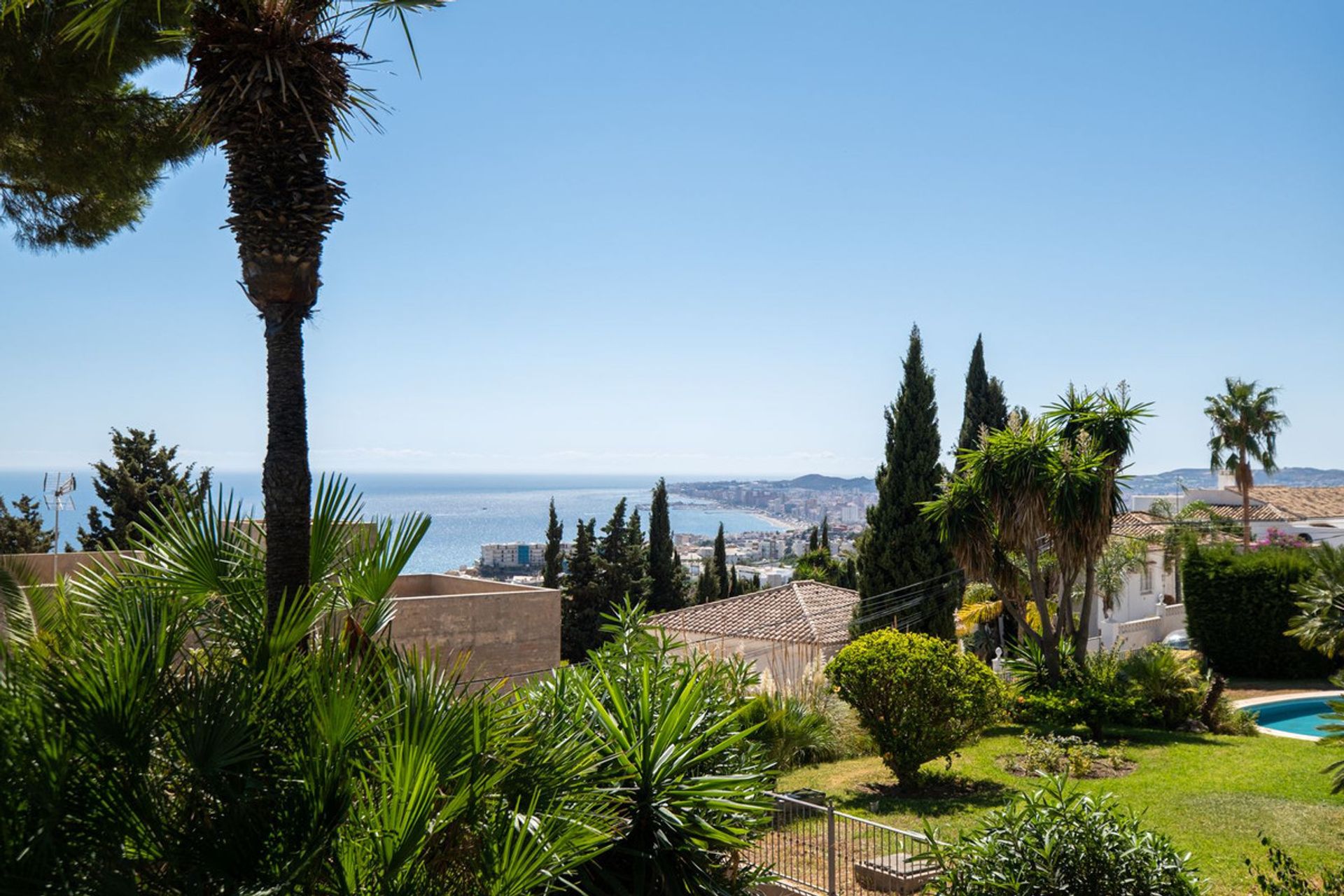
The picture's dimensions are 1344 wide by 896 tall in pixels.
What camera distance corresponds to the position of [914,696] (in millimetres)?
11859

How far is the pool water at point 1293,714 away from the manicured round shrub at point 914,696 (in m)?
8.71

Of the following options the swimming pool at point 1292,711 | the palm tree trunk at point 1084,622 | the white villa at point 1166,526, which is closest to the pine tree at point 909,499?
the white villa at point 1166,526

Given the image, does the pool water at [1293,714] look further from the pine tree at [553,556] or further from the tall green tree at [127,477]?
the pine tree at [553,556]

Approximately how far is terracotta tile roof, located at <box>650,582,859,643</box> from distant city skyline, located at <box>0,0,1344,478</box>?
4.70 metres

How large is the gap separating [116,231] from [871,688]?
10316 mm

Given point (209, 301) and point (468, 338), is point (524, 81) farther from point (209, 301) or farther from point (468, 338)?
point (468, 338)

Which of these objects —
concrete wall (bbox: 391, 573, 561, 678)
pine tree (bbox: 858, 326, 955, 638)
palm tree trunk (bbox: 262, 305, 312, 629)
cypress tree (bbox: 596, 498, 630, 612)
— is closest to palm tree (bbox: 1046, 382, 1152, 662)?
pine tree (bbox: 858, 326, 955, 638)

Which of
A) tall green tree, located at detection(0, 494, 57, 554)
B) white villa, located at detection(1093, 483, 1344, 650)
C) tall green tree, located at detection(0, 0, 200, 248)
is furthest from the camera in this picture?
white villa, located at detection(1093, 483, 1344, 650)

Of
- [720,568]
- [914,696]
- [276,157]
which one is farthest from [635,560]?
[276,157]

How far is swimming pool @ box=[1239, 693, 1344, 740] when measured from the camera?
1741 centimetres

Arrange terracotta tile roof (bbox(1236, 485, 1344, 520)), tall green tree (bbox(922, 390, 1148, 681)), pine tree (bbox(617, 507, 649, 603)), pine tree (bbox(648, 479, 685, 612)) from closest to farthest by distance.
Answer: tall green tree (bbox(922, 390, 1148, 681)) → pine tree (bbox(617, 507, 649, 603)) → pine tree (bbox(648, 479, 685, 612)) → terracotta tile roof (bbox(1236, 485, 1344, 520))

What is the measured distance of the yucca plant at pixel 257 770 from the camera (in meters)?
3.19

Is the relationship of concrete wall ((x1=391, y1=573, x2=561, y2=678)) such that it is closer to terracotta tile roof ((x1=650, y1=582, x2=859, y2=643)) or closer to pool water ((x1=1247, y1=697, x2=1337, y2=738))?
terracotta tile roof ((x1=650, y1=582, x2=859, y2=643))

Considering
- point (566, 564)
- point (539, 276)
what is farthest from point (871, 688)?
point (566, 564)
